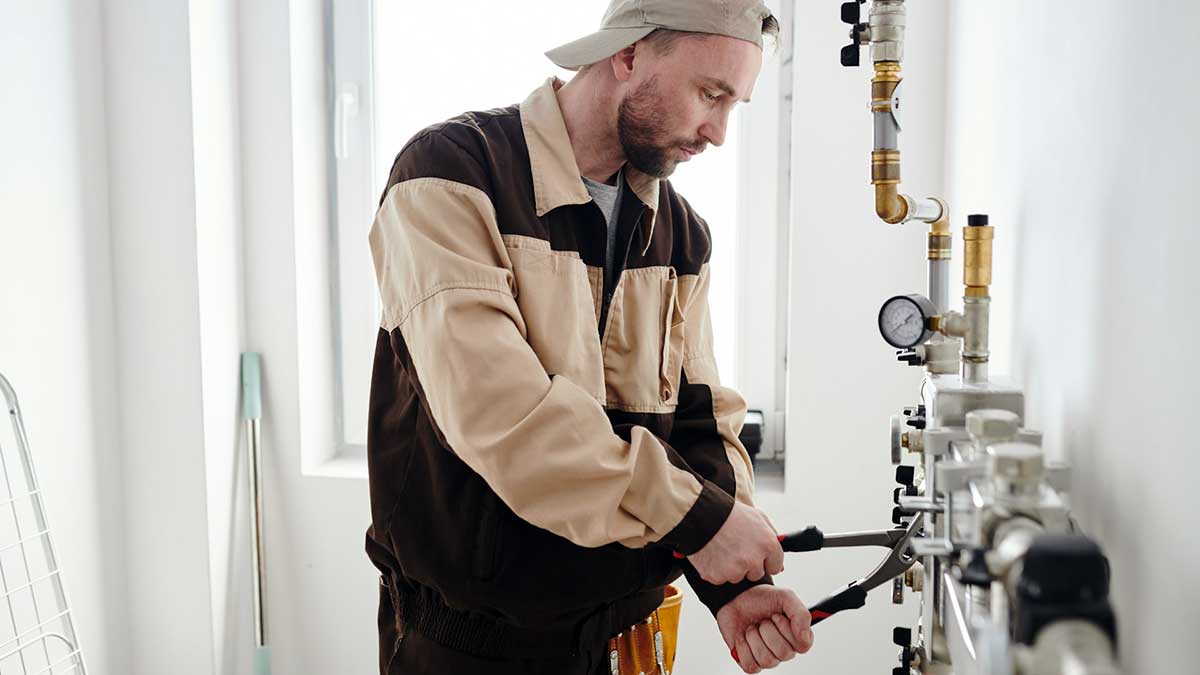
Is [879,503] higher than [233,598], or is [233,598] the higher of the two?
[879,503]

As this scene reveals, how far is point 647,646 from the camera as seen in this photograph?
5.04 ft

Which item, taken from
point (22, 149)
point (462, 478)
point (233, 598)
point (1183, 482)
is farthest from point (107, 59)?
point (1183, 482)

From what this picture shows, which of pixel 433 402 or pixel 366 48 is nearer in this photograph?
pixel 433 402

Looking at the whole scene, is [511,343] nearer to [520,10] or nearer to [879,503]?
[879,503]

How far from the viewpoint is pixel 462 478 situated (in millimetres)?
1328

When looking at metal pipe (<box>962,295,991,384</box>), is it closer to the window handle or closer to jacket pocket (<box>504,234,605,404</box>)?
jacket pocket (<box>504,234,605,404</box>)

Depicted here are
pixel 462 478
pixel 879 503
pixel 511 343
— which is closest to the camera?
pixel 511 343

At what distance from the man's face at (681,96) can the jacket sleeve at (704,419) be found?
9.0 inches

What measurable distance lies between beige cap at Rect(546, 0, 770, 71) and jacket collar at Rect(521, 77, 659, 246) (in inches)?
2.6

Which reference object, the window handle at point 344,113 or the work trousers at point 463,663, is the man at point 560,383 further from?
the window handle at point 344,113

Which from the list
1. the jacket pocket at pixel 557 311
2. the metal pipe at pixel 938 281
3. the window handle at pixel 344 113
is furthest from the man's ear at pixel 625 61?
the window handle at pixel 344 113

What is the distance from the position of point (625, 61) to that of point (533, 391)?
49 cm

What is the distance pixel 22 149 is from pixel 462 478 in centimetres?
118

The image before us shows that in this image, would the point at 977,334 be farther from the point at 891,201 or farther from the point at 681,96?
the point at 681,96
